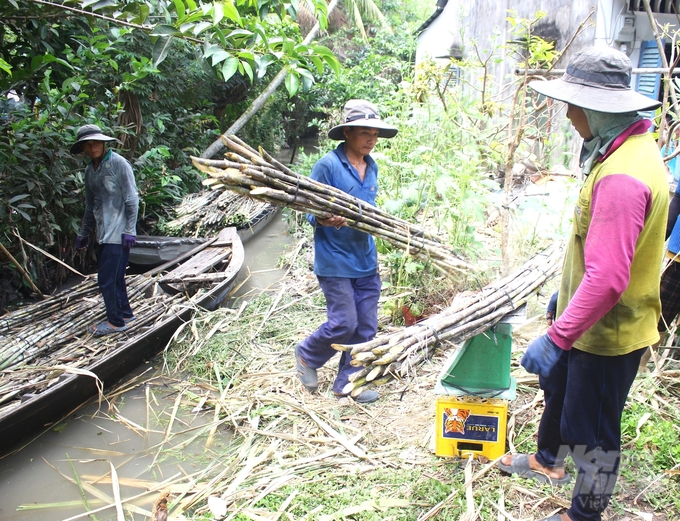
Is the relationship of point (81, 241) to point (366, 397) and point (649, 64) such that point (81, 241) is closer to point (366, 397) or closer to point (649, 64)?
point (366, 397)

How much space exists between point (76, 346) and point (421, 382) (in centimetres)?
303

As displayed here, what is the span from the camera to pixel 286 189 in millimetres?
3262

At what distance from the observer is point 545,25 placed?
8.63 meters

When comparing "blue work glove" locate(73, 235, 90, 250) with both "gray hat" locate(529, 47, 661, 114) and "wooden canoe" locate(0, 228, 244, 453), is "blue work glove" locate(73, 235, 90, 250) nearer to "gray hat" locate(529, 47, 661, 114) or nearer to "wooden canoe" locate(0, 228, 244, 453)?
"wooden canoe" locate(0, 228, 244, 453)

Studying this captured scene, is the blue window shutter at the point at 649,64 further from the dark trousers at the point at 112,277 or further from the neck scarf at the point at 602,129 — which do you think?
the dark trousers at the point at 112,277

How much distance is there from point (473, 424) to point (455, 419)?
0.32ft

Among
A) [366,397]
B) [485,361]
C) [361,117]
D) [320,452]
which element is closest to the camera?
[485,361]

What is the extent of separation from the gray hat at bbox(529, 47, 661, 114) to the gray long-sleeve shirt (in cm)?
385

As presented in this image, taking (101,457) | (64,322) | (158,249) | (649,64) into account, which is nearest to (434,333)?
(101,457)

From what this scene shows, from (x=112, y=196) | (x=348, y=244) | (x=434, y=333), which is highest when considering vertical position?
(x=112, y=196)

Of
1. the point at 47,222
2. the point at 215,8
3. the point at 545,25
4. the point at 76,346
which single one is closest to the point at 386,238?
the point at 215,8

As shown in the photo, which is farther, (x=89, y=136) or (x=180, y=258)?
(x=180, y=258)

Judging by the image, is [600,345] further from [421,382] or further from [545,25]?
[545,25]


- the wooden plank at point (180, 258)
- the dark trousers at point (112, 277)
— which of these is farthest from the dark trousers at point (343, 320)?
the wooden plank at point (180, 258)
